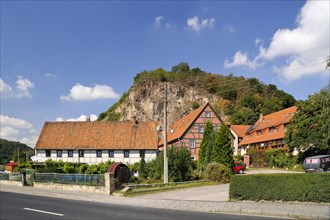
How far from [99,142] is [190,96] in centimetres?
6583

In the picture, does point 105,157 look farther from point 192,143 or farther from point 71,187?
point 71,187

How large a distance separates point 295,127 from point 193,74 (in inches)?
3522

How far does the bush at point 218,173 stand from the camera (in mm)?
26166

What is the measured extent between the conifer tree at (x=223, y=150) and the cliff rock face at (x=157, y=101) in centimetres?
7419

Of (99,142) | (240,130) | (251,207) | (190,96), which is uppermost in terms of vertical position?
(190,96)

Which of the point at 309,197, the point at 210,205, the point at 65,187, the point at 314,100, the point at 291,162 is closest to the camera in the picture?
the point at 309,197

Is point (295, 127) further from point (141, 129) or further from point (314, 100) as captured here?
point (141, 129)

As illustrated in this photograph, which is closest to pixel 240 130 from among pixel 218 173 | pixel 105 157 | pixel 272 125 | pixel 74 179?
pixel 272 125

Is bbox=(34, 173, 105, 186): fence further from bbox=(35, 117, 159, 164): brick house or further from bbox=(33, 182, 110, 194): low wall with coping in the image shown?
bbox=(35, 117, 159, 164): brick house

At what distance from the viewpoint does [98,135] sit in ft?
160

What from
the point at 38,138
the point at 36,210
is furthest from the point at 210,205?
the point at 38,138

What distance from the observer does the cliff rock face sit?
353 feet

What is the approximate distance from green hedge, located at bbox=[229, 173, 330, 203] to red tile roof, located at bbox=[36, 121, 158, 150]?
29823mm

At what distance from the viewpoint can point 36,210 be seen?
47.2ft
